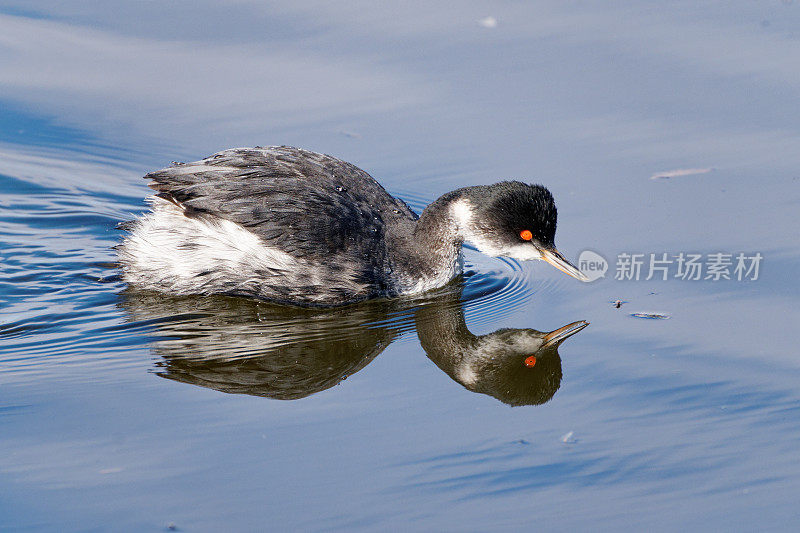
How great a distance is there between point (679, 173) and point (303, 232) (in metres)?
3.49

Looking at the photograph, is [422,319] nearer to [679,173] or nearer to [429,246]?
[429,246]

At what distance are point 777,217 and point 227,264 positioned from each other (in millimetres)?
4312

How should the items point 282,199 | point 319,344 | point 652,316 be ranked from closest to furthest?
point 319,344, point 652,316, point 282,199

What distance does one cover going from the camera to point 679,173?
916 cm

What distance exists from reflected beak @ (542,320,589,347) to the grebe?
1.94 ft

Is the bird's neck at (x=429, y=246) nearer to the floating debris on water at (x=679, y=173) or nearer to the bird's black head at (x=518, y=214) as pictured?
the bird's black head at (x=518, y=214)

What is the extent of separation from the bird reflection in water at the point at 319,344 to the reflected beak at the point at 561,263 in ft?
1.85

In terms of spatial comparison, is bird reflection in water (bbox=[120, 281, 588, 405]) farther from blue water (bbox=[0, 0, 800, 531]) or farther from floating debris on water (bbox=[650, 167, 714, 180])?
floating debris on water (bbox=[650, 167, 714, 180])

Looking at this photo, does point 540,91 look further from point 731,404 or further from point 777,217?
point 731,404

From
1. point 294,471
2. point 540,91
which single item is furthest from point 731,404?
point 540,91

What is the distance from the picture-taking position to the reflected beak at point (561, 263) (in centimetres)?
781

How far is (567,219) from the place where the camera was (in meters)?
8.77

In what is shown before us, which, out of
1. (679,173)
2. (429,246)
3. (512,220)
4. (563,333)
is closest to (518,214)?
(512,220)

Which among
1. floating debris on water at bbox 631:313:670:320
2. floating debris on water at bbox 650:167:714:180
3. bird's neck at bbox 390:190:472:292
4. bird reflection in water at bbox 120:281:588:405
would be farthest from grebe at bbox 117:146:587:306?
floating debris on water at bbox 650:167:714:180
